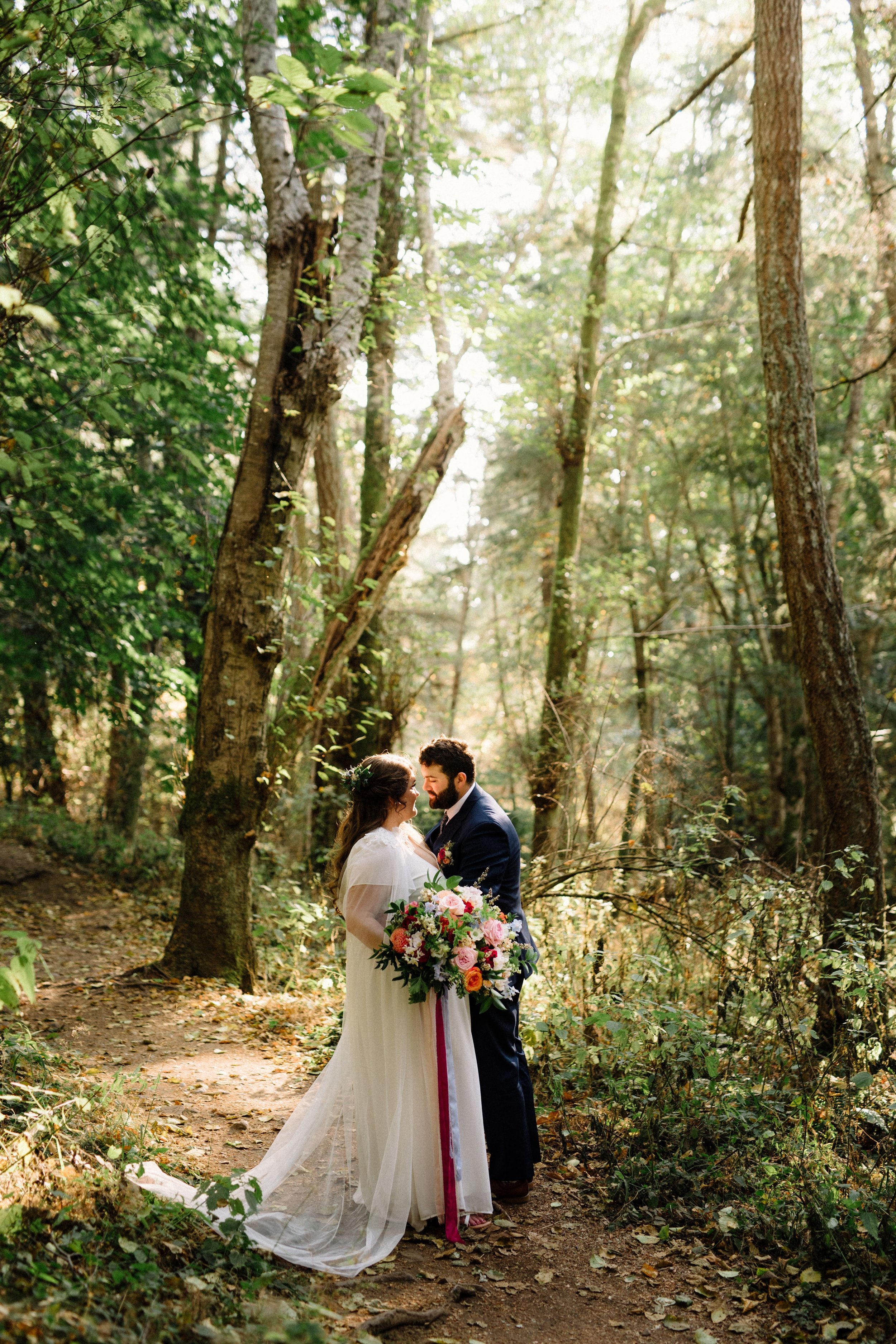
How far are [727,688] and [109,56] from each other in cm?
1714

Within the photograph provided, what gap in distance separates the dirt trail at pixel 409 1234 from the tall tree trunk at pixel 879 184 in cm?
894

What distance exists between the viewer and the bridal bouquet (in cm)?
404

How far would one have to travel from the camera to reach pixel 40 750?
14.4 meters

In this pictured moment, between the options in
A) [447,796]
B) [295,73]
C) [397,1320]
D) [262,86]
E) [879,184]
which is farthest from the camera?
[879,184]

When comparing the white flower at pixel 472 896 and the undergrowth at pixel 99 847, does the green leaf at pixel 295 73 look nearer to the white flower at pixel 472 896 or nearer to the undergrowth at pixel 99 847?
the white flower at pixel 472 896

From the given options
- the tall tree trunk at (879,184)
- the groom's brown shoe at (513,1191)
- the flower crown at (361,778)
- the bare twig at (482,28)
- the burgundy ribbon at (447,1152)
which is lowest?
the groom's brown shoe at (513,1191)

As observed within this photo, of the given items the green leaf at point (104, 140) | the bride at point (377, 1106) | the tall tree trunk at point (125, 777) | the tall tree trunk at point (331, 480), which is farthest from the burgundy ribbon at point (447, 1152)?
the tall tree trunk at point (125, 777)

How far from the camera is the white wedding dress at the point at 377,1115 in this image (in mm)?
4031

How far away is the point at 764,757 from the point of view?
18.9 meters

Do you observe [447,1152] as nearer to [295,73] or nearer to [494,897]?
[494,897]

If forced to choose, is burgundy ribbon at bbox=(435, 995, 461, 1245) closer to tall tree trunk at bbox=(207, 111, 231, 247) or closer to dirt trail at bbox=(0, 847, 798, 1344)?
dirt trail at bbox=(0, 847, 798, 1344)

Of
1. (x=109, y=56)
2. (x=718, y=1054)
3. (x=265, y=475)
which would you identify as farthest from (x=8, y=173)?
(x=718, y=1054)

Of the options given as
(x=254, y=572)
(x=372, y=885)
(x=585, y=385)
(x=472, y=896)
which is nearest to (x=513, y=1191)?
(x=472, y=896)

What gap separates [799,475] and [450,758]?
11.8ft
